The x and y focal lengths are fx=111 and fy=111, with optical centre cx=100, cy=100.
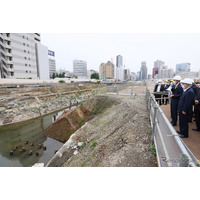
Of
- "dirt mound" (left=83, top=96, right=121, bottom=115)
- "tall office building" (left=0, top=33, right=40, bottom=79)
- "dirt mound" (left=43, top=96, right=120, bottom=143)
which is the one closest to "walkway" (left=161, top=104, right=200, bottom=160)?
"dirt mound" (left=43, top=96, right=120, bottom=143)

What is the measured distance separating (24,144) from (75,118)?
14.5ft

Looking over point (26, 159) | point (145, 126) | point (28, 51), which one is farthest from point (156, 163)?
point (28, 51)

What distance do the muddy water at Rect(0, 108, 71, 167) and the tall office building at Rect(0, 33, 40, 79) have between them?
3054 cm

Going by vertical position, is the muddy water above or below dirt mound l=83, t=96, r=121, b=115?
below

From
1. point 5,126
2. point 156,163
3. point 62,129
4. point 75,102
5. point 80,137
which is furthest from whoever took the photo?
point 75,102

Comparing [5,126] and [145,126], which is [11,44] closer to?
[5,126]

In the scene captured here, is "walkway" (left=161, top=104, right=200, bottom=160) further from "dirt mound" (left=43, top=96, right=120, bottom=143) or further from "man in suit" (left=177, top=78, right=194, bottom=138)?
"dirt mound" (left=43, top=96, right=120, bottom=143)

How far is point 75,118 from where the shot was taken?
982 centimetres

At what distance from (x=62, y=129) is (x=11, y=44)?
1537 inches

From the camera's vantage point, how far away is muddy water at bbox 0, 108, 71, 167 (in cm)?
707

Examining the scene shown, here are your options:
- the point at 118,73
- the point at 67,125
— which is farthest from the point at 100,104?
the point at 118,73

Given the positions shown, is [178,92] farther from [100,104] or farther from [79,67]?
[79,67]

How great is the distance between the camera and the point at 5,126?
1197 centimetres

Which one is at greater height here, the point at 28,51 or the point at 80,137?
the point at 28,51
